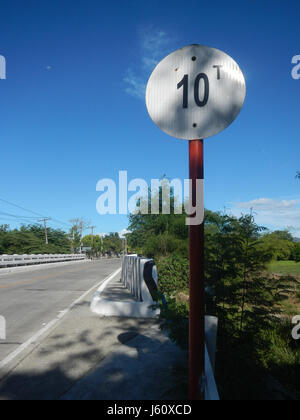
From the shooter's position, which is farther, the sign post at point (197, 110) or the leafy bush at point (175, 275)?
the leafy bush at point (175, 275)

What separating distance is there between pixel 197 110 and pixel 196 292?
1.14 meters

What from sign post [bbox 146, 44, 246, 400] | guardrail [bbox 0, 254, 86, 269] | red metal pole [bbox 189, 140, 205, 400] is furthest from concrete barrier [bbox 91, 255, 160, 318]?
guardrail [bbox 0, 254, 86, 269]

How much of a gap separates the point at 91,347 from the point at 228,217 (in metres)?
2.94

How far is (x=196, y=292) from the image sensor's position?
6.65 ft

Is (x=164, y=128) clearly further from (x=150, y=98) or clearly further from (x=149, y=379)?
(x=149, y=379)

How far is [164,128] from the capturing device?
7.04ft

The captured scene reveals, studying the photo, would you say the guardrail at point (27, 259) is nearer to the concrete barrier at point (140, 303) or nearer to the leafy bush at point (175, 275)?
the leafy bush at point (175, 275)

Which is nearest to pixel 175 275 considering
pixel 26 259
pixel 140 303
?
pixel 140 303

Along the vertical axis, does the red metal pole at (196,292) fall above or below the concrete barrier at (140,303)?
above

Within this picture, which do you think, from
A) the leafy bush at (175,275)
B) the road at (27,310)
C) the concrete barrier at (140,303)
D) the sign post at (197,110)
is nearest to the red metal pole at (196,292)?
the sign post at (197,110)

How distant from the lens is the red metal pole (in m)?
2.03

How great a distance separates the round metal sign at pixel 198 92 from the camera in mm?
2049

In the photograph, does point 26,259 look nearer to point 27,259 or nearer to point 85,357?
point 27,259
